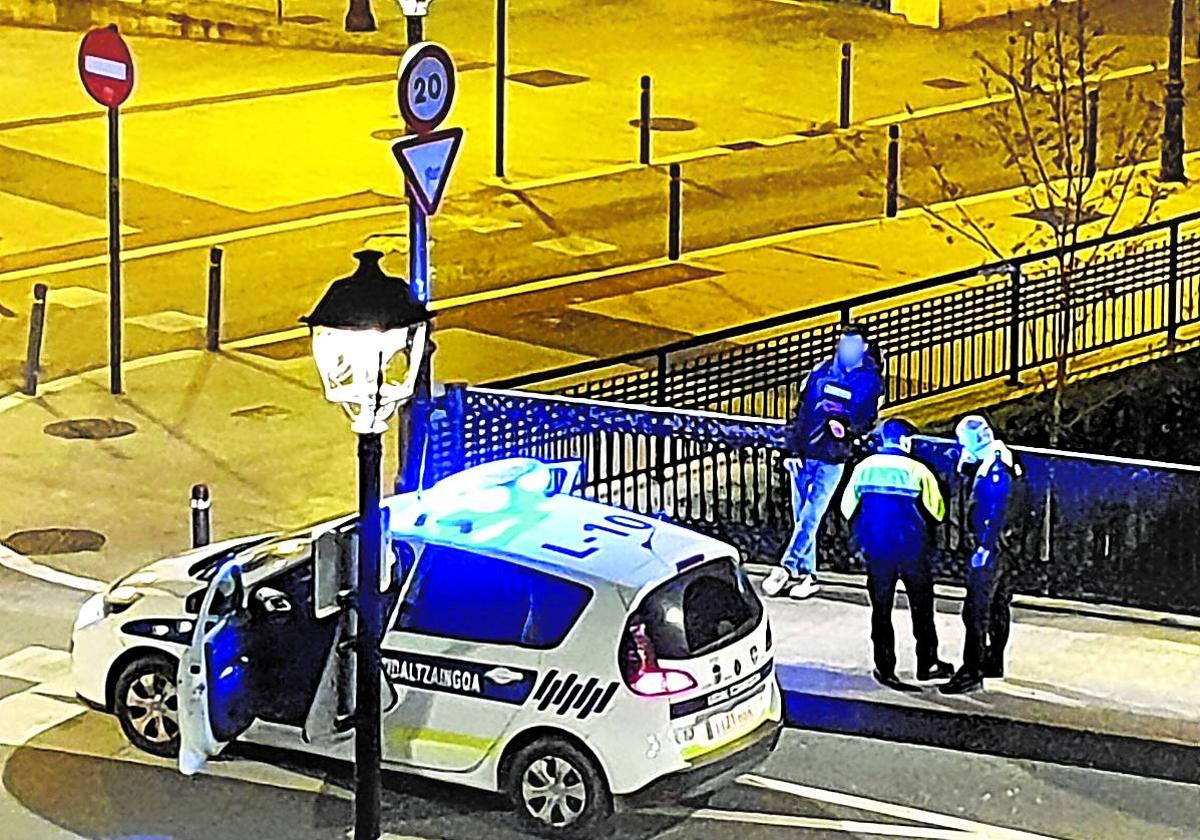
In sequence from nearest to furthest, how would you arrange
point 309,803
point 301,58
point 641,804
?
point 641,804 < point 309,803 < point 301,58

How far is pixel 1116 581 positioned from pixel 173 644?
→ 5.92 meters

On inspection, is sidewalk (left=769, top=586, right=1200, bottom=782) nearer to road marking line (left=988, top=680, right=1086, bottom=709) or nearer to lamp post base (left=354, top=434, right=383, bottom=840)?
road marking line (left=988, top=680, right=1086, bottom=709)

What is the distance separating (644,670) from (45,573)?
18.9ft

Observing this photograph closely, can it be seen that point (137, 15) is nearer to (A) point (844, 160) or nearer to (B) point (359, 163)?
(B) point (359, 163)

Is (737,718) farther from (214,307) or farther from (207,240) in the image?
(207,240)

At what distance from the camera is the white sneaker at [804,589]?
44.8ft

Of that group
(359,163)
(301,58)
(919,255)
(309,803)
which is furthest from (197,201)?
(309,803)

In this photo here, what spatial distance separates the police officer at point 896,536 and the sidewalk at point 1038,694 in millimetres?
197

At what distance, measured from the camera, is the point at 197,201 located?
23297 millimetres

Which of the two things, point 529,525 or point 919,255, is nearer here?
point 529,525

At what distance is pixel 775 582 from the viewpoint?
13703 mm

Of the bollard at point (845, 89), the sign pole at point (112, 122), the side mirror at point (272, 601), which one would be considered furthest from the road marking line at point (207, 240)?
the side mirror at point (272, 601)

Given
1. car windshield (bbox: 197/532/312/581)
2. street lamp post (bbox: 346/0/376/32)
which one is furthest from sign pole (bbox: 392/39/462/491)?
street lamp post (bbox: 346/0/376/32)

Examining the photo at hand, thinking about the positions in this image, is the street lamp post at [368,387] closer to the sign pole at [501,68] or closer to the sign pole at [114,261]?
the sign pole at [114,261]
